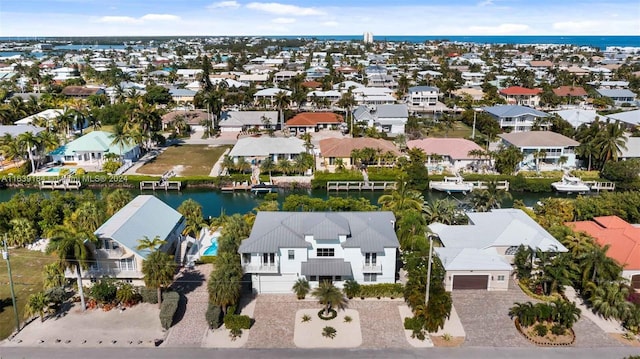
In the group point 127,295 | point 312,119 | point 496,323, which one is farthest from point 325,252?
point 312,119

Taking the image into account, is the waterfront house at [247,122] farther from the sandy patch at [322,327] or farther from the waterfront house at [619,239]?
the sandy patch at [322,327]

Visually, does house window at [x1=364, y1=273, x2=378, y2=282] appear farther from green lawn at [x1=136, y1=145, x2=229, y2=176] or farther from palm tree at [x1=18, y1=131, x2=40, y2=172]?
palm tree at [x1=18, y1=131, x2=40, y2=172]

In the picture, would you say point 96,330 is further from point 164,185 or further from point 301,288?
point 164,185

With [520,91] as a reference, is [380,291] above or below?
below

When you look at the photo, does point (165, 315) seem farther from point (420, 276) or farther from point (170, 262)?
point (420, 276)

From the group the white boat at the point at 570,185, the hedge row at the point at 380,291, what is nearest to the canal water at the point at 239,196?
the white boat at the point at 570,185

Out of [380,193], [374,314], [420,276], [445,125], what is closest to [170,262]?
[374,314]

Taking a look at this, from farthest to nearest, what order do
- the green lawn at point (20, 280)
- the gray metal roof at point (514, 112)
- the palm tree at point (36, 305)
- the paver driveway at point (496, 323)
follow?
the gray metal roof at point (514, 112) < the green lawn at point (20, 280) < the palm tree at point (36, 305) < the paver driveway at point (496, 323)
